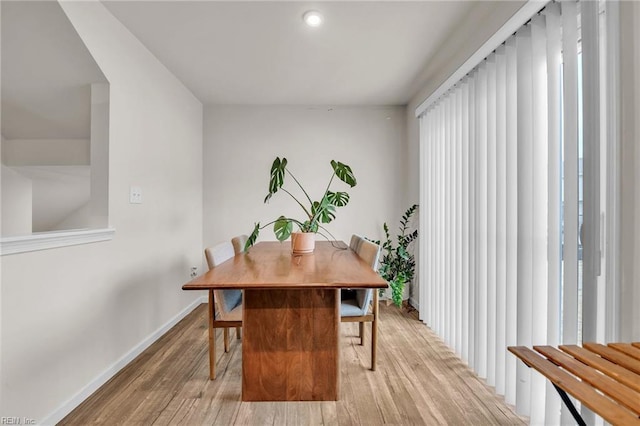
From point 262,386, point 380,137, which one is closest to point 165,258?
point 262,386

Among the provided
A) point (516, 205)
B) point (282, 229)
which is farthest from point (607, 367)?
point (282, 229)

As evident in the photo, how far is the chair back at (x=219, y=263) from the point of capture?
6.19ft

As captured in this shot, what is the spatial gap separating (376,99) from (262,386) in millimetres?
3074

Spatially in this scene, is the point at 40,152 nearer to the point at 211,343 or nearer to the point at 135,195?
the point at 135,195

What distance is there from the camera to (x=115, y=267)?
6.68ft

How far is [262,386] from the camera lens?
5.58ft

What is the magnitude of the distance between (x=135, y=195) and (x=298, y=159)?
1.90 metres

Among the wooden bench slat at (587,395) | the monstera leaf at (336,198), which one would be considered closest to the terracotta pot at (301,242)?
the monstera leaf at (336,198)

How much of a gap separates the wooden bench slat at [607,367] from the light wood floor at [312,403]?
0.99 meters

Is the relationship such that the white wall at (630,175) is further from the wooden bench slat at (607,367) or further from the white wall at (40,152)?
the white wall at (40,152)

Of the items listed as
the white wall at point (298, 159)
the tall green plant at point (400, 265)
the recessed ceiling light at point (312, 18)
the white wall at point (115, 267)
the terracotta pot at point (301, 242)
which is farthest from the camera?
the white wall at point (298, 159)

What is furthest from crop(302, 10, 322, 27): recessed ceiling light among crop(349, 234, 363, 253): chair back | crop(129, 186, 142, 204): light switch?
crop(129, 186, 142, 204): light switch

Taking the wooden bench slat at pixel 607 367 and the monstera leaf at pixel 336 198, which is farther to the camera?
the monstera leaf at pixel 336 198

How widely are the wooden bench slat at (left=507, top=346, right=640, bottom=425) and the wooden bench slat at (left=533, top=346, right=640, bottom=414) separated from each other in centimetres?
2
